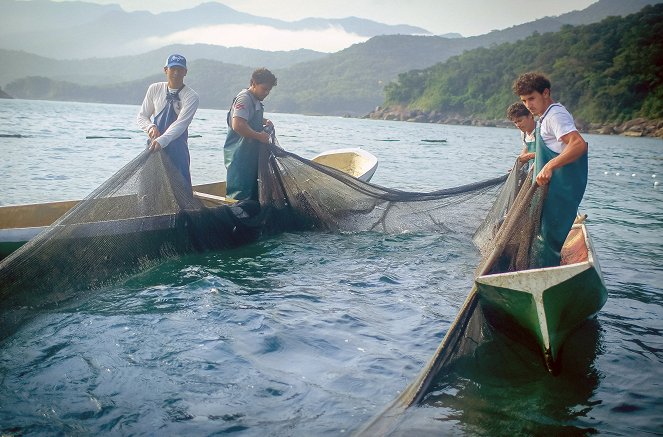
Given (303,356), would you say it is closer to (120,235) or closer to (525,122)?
(120,235)

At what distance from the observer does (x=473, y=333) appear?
4.30 metres

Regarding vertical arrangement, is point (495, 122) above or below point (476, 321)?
above

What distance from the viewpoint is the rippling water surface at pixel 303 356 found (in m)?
3.72

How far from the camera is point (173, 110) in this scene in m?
7.15

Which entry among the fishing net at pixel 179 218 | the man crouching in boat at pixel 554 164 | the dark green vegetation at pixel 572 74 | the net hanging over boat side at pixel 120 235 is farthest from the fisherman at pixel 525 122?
the dark green vegetation at pixel 572 74

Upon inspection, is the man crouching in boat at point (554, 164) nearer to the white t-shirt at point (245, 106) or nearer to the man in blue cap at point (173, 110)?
the white t-shirt at point (245, 106)

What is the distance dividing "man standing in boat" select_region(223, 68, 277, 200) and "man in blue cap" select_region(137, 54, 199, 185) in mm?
645

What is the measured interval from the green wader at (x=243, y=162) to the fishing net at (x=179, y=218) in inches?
4.9

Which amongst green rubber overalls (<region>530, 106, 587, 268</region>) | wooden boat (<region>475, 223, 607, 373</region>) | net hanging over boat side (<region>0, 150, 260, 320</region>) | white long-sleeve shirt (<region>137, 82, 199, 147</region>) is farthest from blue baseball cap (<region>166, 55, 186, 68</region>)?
wooden boat (<region>475, 223, 607, 373</region>)

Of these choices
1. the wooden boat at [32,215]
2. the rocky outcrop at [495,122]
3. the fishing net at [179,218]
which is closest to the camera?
the fishing net at [179,218]

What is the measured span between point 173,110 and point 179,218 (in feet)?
4.71

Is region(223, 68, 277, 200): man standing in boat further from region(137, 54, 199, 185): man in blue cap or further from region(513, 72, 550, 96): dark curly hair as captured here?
region(513, 72, 550, 96): dark curly hair

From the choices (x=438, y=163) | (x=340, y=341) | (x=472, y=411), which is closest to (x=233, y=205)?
(x=340, y=341)

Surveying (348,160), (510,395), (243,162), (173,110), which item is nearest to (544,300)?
(510,395)
